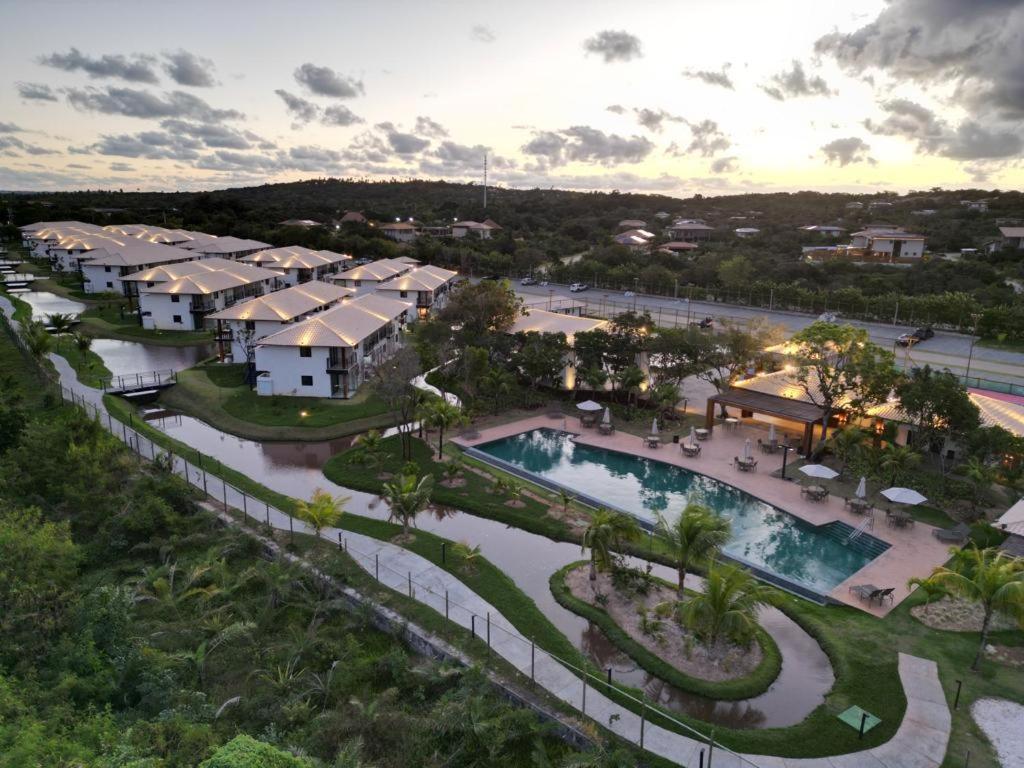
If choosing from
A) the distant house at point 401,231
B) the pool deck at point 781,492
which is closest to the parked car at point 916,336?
the pool deck at point 781,492

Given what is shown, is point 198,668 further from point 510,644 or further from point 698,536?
point 698,536

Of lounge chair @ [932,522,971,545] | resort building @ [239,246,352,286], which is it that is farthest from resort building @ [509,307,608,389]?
resort building @ [239,246,352,286]

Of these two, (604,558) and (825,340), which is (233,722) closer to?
(604,558)

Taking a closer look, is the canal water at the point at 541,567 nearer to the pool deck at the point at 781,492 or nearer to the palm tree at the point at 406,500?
the palm tree at the point at 406,500

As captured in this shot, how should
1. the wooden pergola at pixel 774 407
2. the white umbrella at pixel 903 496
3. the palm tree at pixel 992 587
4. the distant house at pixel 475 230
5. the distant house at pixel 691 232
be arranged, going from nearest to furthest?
the palm tree at pixel 992 587 → the white umbrella at pixel 903 496 → the wooden pergola at pixel 774 407 → the distant house at pixel 691 232 → the distant house at pixel 475 230

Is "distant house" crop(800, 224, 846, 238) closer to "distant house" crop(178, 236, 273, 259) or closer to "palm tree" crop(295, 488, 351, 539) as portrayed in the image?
"distant house" crop(178, 236, 273, 259)

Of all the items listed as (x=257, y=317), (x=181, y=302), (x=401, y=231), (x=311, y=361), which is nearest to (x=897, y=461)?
(x=311, y=361)
